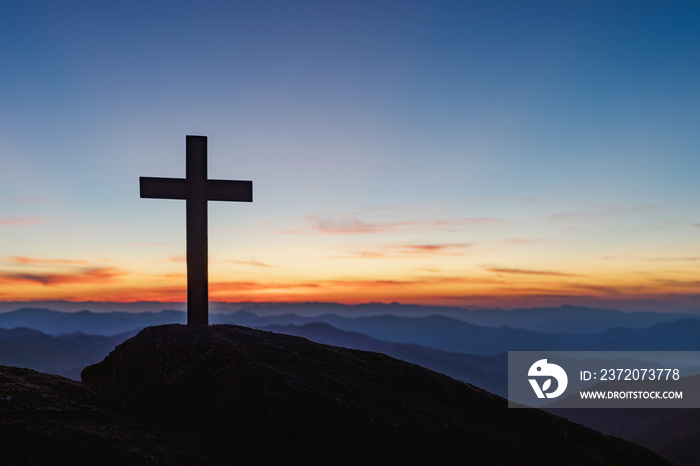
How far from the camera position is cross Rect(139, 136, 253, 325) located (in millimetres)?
9797

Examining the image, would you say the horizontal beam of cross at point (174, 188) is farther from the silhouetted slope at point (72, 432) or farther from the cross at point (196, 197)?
the silhouetted slope at point (72, 432)

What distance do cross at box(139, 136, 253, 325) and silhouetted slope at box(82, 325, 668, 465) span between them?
2.42m

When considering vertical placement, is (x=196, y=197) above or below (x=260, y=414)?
above

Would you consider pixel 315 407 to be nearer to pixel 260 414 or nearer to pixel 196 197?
pixel 260 414

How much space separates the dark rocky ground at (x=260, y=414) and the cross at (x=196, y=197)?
8.13 ft

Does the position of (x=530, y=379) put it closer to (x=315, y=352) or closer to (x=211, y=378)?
(x=315, y=352)

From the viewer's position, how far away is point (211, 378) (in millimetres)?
6012

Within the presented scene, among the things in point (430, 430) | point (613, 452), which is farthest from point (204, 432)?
point (613, 452)

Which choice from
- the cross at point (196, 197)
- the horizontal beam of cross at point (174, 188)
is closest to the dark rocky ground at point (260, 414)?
the cross at point (196, 197)

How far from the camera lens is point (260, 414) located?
18.1 ft

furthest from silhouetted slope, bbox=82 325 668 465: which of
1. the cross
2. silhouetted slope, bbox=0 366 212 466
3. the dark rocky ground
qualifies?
the cross

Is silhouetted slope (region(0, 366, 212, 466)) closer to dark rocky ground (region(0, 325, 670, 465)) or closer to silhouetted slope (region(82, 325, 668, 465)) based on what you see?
dark rocky ground (region(0, 325, 670, 465))

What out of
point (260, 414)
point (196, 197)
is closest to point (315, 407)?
point (260, 414)

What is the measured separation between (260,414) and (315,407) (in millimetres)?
606
